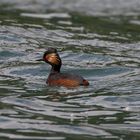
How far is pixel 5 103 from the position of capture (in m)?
14.0

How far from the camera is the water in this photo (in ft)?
41.0

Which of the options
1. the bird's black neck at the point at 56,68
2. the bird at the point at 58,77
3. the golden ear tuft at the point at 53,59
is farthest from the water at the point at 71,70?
the golden ear tuft at the point at 53,59

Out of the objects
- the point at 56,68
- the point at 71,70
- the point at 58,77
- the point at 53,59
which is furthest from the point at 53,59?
the point at 71,70

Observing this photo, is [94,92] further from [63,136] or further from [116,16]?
[116,16]

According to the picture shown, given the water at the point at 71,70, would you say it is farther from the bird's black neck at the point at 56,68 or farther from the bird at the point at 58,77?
the bird's black neck at the point at 56,68

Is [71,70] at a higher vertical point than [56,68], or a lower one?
lower

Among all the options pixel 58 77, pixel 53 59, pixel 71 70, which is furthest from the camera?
pixel 71 70

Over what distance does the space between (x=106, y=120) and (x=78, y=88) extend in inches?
108

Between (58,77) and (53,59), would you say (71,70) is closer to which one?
(53,59)

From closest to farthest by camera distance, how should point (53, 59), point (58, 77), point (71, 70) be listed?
point (58, 77), point (53, 59), point (71, 70)

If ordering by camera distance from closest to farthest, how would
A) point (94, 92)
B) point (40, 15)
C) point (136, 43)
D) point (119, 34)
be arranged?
point (94, 92) < point (136, 43) < point (119, 34) < point (40, 15)

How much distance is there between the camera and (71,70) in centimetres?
1838

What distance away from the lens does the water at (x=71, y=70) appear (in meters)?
12.5

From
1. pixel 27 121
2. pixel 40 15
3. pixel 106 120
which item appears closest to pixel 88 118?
pixel 106 120
